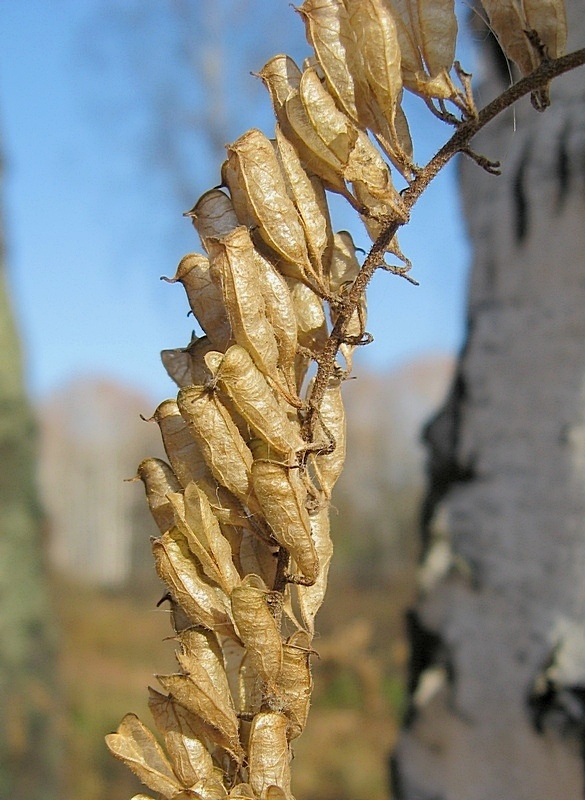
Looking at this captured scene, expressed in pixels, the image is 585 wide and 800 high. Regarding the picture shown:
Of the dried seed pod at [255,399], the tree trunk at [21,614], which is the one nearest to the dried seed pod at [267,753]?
the dried seed pod at [255,399]

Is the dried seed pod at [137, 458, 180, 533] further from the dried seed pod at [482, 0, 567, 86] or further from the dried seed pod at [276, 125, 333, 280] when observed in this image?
the dried seed pod at [482, 0, 567, 86]

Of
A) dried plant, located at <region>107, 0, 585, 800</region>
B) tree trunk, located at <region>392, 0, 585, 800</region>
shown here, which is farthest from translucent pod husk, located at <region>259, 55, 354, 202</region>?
tree trunk, located at <region>392, 0, 585, 800</region>

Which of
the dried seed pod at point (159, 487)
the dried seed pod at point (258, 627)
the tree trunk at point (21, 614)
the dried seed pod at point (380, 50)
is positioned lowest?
the dried seed pod at point (258, 627)

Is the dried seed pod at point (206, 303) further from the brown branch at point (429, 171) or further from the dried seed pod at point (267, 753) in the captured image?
the dried seed pod at point (267, 753)

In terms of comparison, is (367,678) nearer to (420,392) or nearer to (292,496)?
(292,496)

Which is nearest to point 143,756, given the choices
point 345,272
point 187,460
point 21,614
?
point 187,460

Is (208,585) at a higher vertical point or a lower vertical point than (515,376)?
lower

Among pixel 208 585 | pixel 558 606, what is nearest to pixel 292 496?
pixel 208 585
